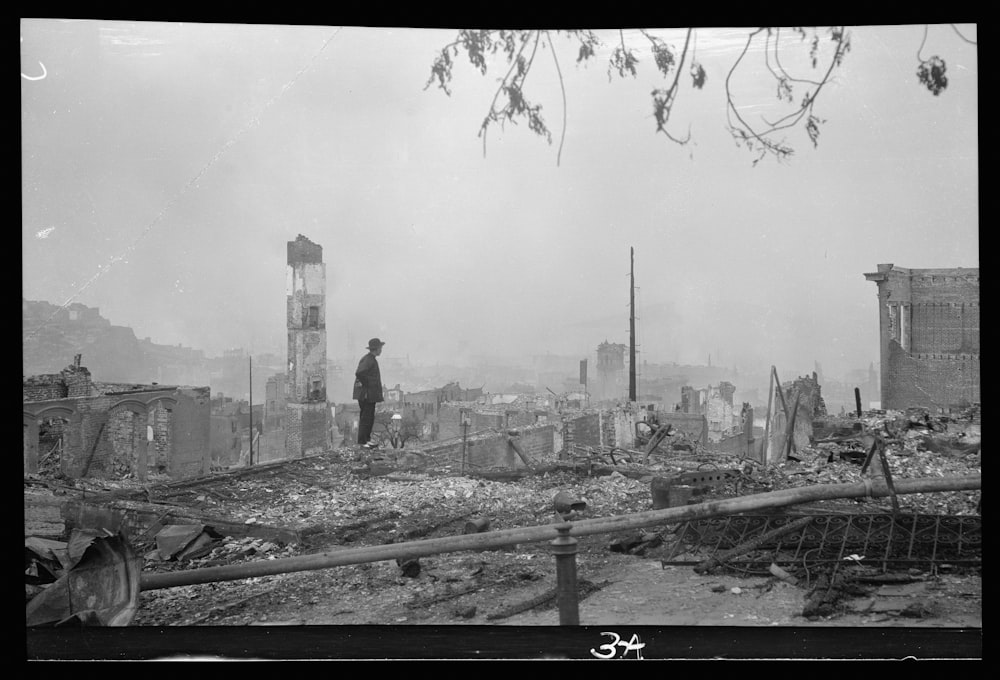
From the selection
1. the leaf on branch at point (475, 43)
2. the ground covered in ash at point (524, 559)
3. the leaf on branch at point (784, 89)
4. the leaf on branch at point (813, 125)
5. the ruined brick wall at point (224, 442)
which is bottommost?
the ground covered in ash at point (524, 559)

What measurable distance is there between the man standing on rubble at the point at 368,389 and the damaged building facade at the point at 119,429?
33.1 inches

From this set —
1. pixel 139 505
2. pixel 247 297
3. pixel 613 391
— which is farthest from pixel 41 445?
pixel 613 391

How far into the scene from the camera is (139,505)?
3.73m

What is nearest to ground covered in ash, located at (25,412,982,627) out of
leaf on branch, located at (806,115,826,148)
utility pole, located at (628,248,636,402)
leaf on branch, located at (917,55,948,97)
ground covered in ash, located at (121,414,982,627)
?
ground covered in ash, located at (121,414,982,627)

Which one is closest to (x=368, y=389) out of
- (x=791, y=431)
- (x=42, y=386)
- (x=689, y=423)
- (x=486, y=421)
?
(x=486, y=421)

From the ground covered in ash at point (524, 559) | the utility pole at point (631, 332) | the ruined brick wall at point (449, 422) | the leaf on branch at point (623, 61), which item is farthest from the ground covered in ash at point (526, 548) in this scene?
the leaf on branch at point (623, 61)

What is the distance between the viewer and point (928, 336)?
374 cm

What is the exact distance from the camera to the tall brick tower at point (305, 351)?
3.81 m

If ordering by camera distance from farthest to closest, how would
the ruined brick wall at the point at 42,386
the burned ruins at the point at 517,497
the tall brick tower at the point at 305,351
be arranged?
the tall brick tower at the point at 305,351
the ruined brick wall at the point at 42,386
the burned ruins at the point at 517,497

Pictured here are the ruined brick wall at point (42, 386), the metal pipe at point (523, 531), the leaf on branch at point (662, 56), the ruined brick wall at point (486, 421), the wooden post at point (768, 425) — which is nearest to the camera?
the metal pipe at point (523, 531)

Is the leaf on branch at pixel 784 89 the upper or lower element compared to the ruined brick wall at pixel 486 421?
upper

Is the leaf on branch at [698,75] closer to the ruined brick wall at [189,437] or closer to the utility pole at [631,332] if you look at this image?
the utility pole at [631,332]

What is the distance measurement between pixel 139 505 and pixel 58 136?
204cm

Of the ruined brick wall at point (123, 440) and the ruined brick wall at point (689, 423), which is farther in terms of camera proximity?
the ruined brick wall at point (689, 423)
